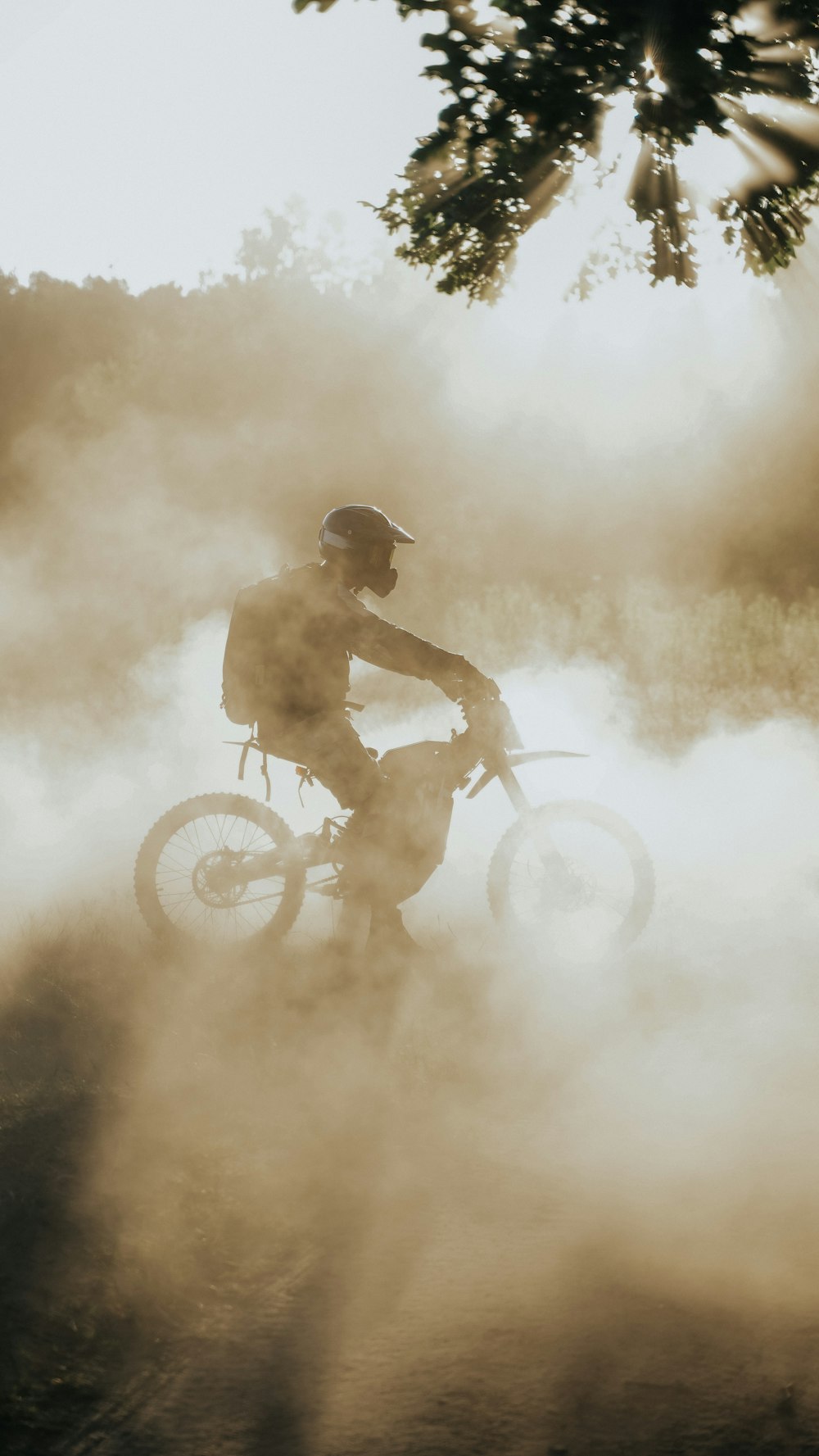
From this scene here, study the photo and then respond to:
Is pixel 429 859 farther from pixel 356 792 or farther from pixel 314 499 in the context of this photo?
pixel 314 499

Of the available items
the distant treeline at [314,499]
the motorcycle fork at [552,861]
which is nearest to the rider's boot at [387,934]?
the motorcycle fork at [552,861]

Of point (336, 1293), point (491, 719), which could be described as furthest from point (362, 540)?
point (336, 1293)

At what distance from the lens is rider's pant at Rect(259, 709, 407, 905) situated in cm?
573

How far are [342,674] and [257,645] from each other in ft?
1.31

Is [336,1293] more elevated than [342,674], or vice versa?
[342,674]

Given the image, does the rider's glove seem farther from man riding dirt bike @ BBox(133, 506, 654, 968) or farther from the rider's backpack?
the rider's backpack

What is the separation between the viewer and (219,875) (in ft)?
19.3

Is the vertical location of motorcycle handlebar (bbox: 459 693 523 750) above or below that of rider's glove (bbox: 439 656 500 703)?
below

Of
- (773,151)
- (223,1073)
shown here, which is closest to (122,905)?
(223,1073)

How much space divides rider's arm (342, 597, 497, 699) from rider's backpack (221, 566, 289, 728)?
31cm

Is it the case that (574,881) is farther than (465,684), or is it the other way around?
(574,881)

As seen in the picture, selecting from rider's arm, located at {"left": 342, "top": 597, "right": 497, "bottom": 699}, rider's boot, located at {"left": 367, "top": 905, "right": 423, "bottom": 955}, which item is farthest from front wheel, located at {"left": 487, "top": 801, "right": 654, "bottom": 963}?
rider's arm, located at {"left": 342, "top": 597, "right": 497, "bottom": 699}

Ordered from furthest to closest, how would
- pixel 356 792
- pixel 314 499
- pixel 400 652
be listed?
pixel 314 499, pixel 356 792, pixel 400 652

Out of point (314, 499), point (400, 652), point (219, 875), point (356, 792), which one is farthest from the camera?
point (314, 499)
